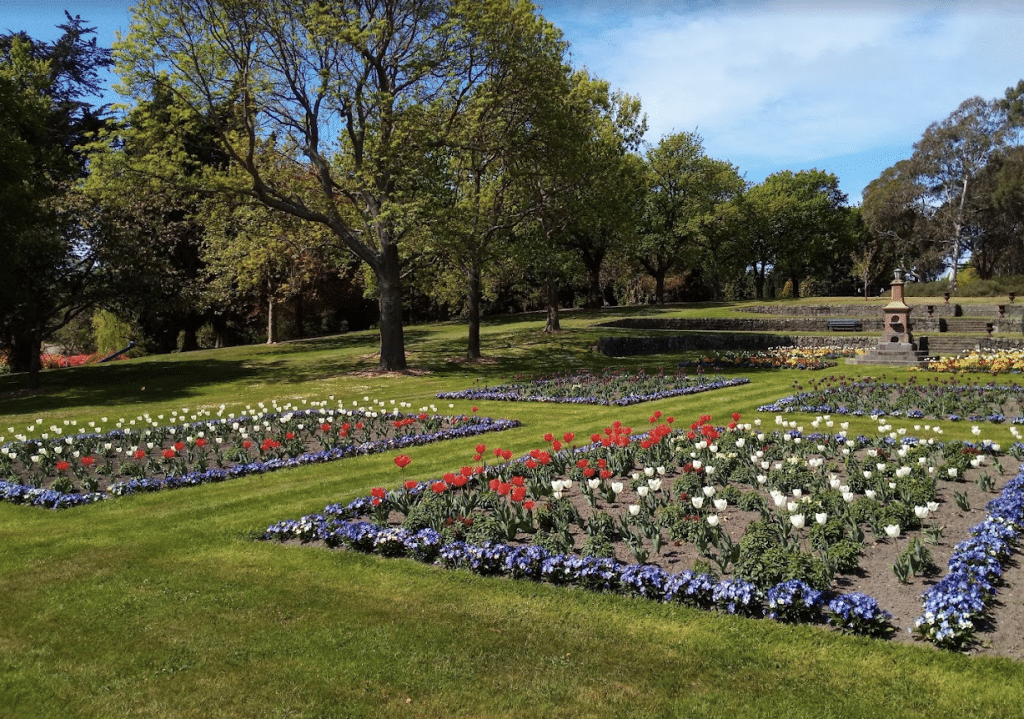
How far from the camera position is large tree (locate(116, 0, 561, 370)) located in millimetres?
23516

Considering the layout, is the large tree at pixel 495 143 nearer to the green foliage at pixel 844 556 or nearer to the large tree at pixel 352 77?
the large tree at pixel 352 77

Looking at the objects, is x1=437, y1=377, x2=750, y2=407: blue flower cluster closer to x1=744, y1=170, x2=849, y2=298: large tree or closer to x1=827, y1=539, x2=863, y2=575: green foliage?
x1=827, y1=539, x2=863, y2=575: green foliage

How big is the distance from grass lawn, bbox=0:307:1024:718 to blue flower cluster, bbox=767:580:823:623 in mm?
138

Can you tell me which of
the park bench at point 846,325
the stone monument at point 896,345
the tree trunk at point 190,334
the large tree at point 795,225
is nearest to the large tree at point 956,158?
the large tree at point 795,225

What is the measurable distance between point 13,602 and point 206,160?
38192 millimetres

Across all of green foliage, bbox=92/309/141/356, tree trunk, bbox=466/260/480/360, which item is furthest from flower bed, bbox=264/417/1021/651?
green foliage, bbox=92/309/141/356

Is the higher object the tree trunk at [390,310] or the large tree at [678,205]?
the large tree at [678,205]

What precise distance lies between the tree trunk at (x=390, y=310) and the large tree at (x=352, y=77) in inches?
1.6

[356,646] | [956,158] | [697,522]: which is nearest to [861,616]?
[697,522]

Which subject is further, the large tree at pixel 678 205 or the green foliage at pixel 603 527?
the large tree at pixel 678 205

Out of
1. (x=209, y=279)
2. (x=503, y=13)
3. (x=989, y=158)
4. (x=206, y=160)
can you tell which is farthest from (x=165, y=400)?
(x=989, y=158)

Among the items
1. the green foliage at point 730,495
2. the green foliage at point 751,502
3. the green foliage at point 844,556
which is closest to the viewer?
the green foliage at point 844,556

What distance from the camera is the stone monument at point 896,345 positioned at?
2516 cm

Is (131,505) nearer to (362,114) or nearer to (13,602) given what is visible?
(13,602)
